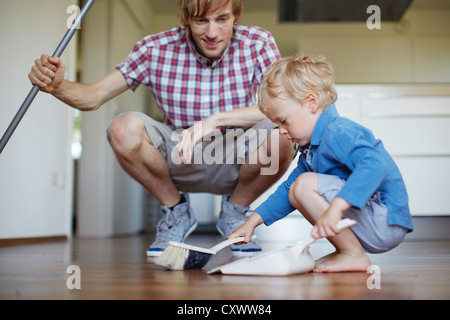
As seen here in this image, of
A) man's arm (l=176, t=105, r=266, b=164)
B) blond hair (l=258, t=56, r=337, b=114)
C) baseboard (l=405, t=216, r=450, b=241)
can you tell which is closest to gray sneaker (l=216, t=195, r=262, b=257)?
man's arm (l=176, t=105, r=266, b=164)

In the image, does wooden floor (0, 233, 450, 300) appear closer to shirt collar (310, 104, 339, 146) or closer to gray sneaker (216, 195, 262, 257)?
shirt collar (310, 104, 339, 146)

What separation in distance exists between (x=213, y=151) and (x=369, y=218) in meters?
0.71

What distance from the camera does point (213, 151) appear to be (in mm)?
1637

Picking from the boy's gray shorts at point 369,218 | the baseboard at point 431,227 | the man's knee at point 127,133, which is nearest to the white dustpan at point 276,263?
the boy's gray shorts at point 369,218

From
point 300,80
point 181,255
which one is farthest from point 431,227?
point 181,255

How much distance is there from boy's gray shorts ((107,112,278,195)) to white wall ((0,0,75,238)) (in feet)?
2.67

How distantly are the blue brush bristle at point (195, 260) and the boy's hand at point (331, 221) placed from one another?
275mm

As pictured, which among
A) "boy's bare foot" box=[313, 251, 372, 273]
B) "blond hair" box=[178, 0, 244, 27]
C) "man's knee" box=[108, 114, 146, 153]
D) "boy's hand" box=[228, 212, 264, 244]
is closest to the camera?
"boy's bare foot" box=[313, 251, 372, 273]

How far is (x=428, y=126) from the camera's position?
8.97 ft

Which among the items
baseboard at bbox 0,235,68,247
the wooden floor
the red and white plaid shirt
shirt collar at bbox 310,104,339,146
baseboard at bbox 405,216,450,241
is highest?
the red and white plaid shirt

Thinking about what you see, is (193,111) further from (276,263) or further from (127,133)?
(276,263)

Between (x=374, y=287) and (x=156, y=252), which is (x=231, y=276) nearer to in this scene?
(x=374, y=287)

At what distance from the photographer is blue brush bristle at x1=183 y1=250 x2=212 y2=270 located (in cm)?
107
